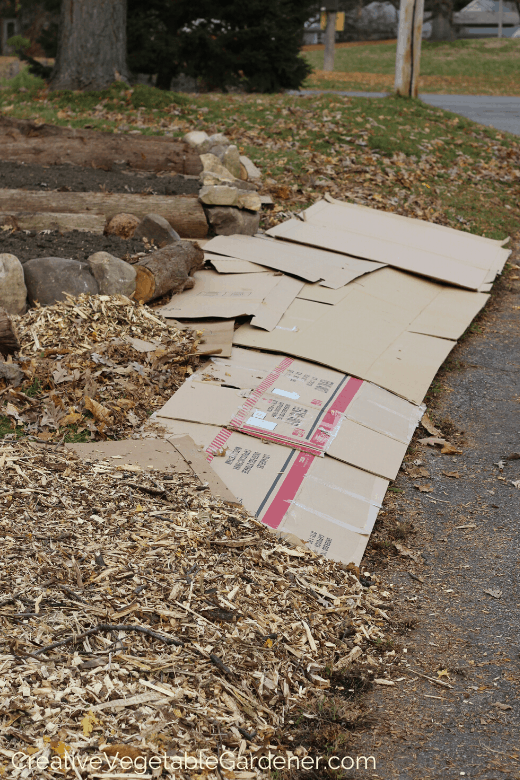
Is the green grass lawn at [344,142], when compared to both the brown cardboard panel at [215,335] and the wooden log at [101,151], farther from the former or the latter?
the brown cardboard panel at [215,335]

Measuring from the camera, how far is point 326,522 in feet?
12.2

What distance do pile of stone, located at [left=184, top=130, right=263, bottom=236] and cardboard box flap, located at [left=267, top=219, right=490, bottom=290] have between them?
0.30 m

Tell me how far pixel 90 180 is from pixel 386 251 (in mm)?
3355

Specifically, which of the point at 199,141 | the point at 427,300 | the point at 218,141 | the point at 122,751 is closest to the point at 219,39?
the point at 218,141

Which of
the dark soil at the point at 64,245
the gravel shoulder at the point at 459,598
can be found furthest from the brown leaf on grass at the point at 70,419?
the dark soil at the point at 64,245

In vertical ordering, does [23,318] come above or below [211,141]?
below

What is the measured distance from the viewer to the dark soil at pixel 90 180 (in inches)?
295

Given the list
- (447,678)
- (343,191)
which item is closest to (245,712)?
(447,678)

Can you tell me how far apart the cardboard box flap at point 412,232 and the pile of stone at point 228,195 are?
0.74 m

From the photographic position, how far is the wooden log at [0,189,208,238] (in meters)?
6.97

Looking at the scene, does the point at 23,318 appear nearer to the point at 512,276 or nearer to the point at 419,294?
the point at 419,294

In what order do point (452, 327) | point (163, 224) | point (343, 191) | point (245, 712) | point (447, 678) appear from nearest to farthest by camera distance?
point (245, 712) → point (447, 678) → point (452, 327) → point (163, 224) → point (343, 191)

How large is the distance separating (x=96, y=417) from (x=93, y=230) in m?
3.13

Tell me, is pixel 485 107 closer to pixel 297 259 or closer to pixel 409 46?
pixel 409 46
